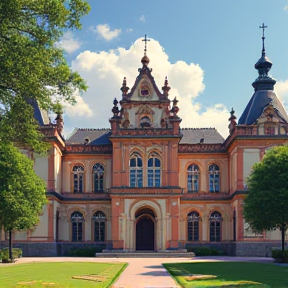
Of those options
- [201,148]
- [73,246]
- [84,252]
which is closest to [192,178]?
[201,148]

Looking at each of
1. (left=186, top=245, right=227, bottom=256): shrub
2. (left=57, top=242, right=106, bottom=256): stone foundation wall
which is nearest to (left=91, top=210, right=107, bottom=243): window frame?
(left=57, top=242, right=106, bottom=256): stone foundation wall

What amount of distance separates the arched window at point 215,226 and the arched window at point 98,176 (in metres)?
12.2

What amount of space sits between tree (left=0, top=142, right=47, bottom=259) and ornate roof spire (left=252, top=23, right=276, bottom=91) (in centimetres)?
2720

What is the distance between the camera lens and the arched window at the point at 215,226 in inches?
2349

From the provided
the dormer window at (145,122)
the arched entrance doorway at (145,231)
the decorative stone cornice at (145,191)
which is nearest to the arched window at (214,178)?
the decorative stone cornice at (145,191)

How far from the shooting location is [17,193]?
42.1 meters

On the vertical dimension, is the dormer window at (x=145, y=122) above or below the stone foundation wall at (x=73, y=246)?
above

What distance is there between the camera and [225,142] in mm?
60719

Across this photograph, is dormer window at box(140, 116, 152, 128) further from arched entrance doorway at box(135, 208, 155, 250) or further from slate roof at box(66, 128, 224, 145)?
arched entrance doorway at box(135, 208, 155, 250)

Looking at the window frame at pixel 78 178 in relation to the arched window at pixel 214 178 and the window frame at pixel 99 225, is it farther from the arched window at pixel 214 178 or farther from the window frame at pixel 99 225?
the arched window at pixel 214 178

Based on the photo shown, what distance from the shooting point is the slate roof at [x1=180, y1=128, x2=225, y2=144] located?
63.5 metres

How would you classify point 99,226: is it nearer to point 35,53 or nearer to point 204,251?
point 204,251

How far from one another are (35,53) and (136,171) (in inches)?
1422

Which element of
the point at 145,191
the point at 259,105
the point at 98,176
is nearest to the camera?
the point at 145,191
